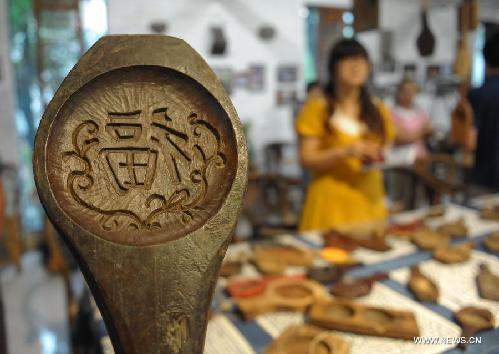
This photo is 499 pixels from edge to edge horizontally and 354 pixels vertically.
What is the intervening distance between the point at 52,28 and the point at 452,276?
402 cm

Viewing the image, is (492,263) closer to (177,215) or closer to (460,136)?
(460,136)

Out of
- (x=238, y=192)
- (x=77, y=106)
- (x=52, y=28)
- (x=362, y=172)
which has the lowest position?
(x=362, y=172)

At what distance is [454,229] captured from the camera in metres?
1.63

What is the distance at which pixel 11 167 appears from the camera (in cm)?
390

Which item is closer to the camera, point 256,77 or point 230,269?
point 230,269

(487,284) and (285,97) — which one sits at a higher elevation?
(285,97)

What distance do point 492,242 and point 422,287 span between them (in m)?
0.48

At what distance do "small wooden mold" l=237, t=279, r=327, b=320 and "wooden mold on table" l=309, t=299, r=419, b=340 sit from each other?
4 cm

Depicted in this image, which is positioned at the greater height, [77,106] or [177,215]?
[77,106]

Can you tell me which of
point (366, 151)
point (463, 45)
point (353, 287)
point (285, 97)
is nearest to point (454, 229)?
point (366, 151)

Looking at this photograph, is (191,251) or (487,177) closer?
(191,251)

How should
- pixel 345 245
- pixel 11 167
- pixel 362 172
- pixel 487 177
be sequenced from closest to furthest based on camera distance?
pixel 345 245 → pixel 362 172 → pixel 487 177 → pixel 11 167

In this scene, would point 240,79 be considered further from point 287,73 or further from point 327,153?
point 327,153

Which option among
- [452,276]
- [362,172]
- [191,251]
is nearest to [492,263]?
[452,276]
